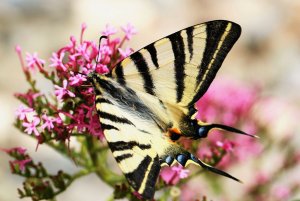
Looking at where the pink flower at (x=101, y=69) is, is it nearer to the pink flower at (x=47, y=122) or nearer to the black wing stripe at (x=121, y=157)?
the pink flower at (x=47, y=122)

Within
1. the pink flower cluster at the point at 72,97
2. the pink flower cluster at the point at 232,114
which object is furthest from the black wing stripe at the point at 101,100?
the pink flower cluster at the point at 232,114

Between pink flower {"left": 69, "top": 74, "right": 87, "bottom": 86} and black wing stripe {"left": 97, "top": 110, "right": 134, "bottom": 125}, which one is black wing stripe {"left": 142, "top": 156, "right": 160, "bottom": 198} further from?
pink flower {"left": 69, "top": 74, "right": 87, "bottom": 86}

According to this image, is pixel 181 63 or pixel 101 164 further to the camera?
pixel 101 164

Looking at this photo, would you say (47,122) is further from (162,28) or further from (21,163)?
(162,28)

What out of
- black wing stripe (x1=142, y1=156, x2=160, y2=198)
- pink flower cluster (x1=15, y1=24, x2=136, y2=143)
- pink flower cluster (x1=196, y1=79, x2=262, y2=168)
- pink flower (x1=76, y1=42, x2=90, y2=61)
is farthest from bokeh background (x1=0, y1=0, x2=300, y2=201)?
black wing stripe (x1=142, y1=156, x2=160, y2=198)

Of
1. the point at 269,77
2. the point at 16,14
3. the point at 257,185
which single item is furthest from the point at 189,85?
the point at 16,14

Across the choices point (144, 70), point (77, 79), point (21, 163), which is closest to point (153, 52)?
point (144, 70)
